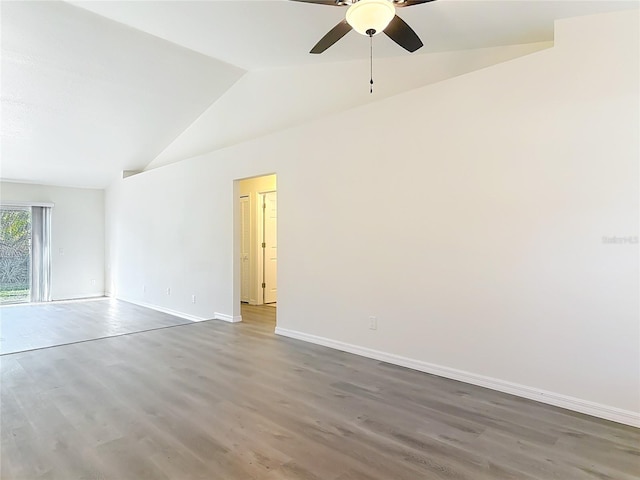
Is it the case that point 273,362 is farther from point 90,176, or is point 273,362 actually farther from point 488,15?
point 90,176

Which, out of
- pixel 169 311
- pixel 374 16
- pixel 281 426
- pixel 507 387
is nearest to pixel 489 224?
pixel 507 387

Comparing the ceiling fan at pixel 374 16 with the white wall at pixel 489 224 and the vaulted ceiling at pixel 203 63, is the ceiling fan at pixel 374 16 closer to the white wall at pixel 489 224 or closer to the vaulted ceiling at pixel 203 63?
the vaulted ceiling at pixel 203 63

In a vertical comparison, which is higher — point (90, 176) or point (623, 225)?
point (90, 176)

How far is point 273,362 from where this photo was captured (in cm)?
379

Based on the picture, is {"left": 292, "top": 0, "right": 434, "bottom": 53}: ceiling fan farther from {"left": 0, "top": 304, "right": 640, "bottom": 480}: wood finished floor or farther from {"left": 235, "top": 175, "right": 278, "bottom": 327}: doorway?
{"left": 235, "top": 175, "right": 278, "bottom": 327}: doorway

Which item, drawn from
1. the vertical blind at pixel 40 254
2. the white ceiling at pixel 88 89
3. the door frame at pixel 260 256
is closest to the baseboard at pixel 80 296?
the vertical blind at pixel 40 254

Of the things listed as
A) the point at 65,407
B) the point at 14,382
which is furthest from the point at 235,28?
the point at 14,382

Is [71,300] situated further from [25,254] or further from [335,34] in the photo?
[335,34]

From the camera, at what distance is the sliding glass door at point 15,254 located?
7.93m

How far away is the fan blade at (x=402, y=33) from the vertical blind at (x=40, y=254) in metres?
8.86

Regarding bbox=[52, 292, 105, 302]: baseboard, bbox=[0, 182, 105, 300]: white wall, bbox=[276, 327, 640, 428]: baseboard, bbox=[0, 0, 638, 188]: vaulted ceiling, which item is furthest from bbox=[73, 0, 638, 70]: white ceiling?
bbox=[52, 292, 105, 302]: baseboard

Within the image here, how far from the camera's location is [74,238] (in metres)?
8.91

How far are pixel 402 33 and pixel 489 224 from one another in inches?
62.6

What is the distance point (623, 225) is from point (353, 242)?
2237mm
